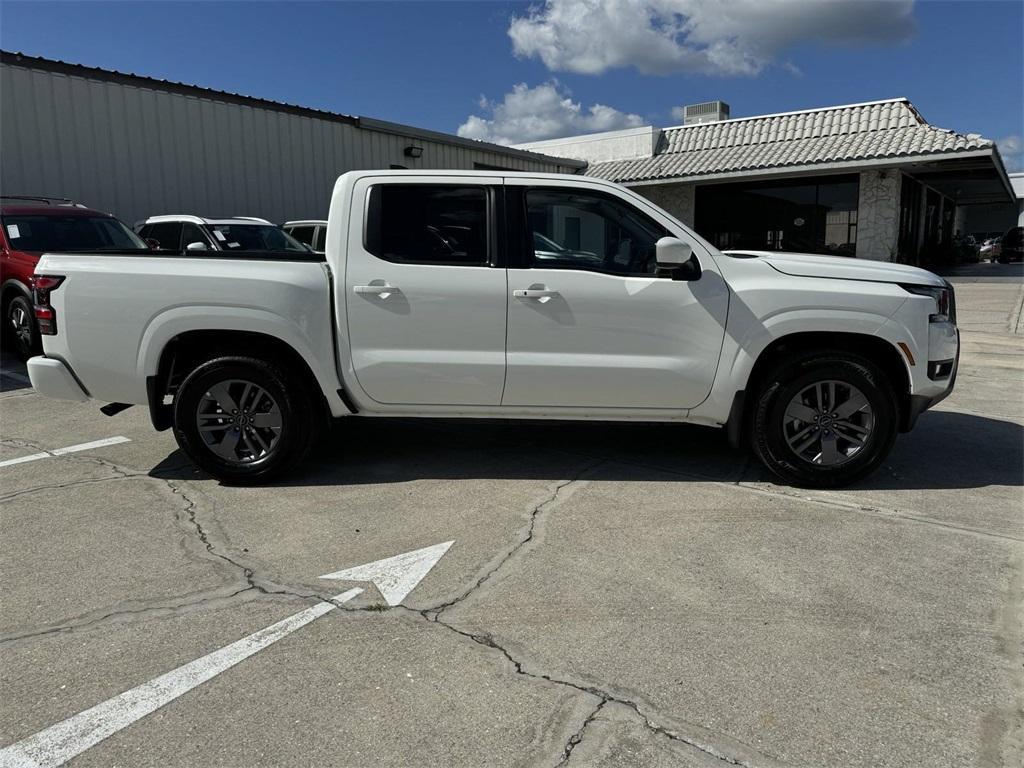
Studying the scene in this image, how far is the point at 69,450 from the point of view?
18.9 ft

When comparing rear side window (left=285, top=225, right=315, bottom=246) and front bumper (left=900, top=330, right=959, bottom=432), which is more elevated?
rear side window (left=285, top=225, right=315, bottom=246)

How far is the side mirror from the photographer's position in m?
4.31

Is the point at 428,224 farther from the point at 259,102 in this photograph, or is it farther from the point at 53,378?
the point at 259,102

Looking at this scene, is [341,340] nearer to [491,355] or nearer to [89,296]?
[491,355]

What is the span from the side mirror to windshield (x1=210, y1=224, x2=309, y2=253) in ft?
25.5

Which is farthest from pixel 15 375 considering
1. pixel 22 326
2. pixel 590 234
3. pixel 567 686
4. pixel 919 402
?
pixel 919 402

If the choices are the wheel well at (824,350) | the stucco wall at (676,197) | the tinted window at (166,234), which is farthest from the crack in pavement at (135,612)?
the stucco wall at (676,197)

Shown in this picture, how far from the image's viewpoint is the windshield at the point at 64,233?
30.3ft

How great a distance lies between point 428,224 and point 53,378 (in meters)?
2.53

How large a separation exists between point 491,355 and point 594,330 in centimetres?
65

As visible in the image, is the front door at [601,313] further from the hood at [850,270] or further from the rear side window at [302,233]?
the rear side window at [302,233]

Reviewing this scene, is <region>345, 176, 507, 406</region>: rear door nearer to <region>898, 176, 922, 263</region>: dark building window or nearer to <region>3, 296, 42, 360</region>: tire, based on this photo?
<region>3, 296, 42, 360</region>: tire

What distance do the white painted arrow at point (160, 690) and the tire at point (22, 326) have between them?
7307 millimetres

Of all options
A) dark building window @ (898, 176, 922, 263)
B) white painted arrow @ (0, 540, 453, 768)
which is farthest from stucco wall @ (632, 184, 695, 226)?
white painted arrow @ (0, 540, 453, 768)
